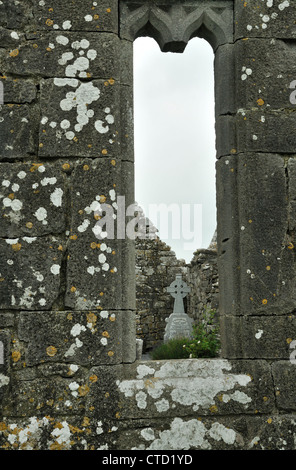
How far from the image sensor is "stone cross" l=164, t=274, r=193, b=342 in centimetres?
916

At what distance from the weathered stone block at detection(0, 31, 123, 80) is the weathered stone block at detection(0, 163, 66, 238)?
659 millimetres

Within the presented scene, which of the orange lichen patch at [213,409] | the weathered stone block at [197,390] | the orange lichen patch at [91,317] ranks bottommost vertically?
the orange lichen patch at [213,409]

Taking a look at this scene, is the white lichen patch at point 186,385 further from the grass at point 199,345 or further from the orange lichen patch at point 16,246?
the grass at point 199,345

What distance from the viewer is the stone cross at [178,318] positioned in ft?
30.0

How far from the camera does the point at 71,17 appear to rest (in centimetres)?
305

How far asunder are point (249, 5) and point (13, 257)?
2427mm

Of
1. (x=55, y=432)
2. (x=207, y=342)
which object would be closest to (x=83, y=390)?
(x=55, y=432)

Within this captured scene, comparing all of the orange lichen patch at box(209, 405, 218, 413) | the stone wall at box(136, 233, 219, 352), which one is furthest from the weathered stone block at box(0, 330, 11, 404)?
the stone wall at box(136, 233, 219, 352)

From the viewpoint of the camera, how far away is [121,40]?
319 centimetres

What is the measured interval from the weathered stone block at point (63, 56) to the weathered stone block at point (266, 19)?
976 mm

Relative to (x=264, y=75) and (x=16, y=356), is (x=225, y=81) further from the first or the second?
(x=16, y=356)

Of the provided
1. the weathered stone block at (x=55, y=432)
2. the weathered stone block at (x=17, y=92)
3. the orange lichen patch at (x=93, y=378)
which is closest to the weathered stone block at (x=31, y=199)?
the weathered stone block at (x=17, y=92)

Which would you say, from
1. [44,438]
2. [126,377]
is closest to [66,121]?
[126,377]

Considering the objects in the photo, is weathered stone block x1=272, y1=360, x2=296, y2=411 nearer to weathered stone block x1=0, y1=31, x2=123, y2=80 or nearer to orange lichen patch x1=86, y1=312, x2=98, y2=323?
orange lichen patch x1=86, y1=312, x2=98, y2=323
